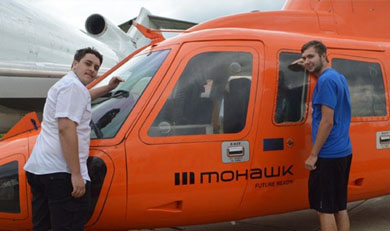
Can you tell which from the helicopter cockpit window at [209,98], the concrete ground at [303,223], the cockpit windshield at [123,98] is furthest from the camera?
the concrete ground at [303,223]

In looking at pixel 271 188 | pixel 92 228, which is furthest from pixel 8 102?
pixel 271 188

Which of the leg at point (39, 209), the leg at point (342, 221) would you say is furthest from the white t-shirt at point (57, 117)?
the leg at point (342, 221)

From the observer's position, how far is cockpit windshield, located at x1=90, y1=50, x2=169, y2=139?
121 inches

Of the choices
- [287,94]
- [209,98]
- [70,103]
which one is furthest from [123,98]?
[287,94]

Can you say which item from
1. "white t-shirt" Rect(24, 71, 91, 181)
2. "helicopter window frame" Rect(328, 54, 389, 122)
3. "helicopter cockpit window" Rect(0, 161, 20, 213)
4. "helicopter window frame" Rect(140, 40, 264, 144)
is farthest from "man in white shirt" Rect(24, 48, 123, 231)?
"helicopter window frame" Rect(328, 54, 389, 122)

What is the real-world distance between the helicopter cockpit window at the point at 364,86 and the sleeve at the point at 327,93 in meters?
0.86

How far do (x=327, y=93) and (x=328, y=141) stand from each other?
1.31ft

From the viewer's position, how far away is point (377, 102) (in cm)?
398

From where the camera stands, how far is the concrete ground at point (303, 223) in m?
4.38

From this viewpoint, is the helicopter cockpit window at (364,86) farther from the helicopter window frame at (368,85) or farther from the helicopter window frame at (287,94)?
the helicopter window frame at (287,94)

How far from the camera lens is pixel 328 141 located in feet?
10.2

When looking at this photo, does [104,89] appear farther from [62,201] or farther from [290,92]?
[290,92]

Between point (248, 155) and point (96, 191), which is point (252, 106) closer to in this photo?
point (248, 155)

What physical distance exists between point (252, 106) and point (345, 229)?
132cm
